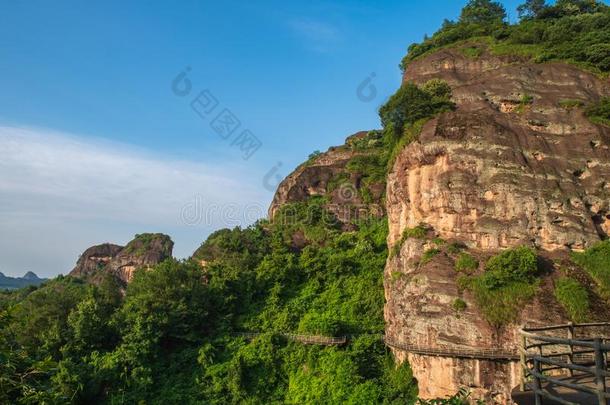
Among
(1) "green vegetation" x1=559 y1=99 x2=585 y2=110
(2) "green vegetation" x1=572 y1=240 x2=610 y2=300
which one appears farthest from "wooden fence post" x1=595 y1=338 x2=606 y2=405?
(1) "green vegetation" x1=559 y1=99 x2=585 y2=110

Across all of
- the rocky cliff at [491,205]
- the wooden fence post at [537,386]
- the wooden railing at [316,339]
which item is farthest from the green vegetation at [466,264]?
the wooden fence post at [537,386]

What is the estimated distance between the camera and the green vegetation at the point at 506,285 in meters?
24.6

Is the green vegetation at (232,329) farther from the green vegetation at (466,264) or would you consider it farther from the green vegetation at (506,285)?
the green vegetation at (466,264)

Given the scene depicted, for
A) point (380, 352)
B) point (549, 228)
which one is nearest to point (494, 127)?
point (549, 228)

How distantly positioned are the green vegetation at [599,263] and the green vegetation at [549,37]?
48.6 feet

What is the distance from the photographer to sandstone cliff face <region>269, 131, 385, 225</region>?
4712cm

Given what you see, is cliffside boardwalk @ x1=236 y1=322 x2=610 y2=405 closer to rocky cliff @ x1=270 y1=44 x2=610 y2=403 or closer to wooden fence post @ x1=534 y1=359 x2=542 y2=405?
wooden fence post @ x1=534 y1=359 x2=542 y2=405

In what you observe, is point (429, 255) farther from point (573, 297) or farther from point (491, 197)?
point (573, 297)

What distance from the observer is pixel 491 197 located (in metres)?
28.3

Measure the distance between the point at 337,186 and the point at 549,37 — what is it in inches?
891

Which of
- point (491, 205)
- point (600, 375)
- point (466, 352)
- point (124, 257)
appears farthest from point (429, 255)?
point (124, 257)

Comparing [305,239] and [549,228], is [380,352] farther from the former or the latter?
[305,239]

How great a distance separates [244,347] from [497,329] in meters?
15.8

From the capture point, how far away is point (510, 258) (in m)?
25.5
